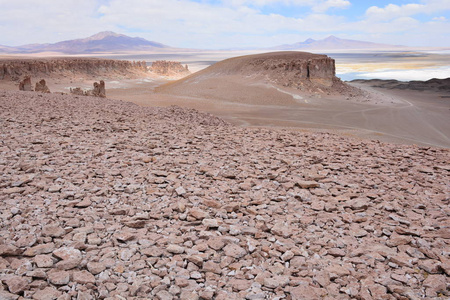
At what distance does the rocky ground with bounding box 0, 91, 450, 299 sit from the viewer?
2.75 m

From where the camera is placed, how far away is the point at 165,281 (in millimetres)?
2725

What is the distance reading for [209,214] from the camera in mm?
3912

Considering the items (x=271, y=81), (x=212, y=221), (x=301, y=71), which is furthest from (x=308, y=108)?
(x=212, y=221)

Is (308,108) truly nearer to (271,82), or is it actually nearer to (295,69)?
(271,82)

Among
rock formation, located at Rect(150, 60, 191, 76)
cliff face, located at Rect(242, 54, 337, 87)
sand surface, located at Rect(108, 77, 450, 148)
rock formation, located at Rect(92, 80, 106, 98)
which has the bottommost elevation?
sand surface, located at Rect(108, 77, 450, 148)

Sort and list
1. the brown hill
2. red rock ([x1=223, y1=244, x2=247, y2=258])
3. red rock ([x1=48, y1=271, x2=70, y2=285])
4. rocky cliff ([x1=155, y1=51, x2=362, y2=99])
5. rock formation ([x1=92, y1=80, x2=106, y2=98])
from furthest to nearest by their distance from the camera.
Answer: rocky cliff ([x1=155, y1=51, x2=362, y2=99])
the brown hill
rock formation ([x1=92, y1=80, x2=106, y2=98])
red rock ([x1=223, y1=244, x2=247, y2=258])
red rock ([x1=48, y1=271, x2=70, y2=285])

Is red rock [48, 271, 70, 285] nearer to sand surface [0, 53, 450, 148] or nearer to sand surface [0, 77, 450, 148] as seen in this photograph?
sand surface [0, 77, 450, 148]

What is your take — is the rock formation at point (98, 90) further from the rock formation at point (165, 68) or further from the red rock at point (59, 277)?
the rock formation at point (165, 68)

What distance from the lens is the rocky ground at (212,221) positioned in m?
2.75

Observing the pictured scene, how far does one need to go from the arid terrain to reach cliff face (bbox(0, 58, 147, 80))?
97.3 ft

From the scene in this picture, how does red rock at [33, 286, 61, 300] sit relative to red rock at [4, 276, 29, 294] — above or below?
below

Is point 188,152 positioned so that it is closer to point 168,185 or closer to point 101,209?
point 168,185

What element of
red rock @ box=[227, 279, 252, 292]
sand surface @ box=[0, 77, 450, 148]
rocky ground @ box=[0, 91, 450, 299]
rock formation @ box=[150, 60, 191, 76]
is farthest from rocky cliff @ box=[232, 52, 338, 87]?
rock formation @ box=[150, 60, 191, 76]

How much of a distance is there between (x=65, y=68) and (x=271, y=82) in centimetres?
2695
